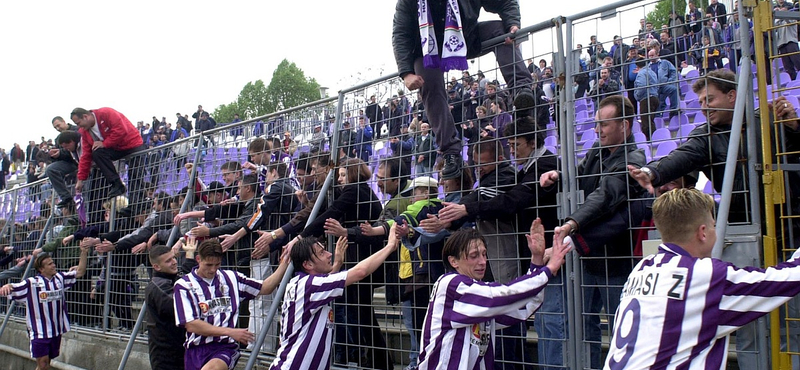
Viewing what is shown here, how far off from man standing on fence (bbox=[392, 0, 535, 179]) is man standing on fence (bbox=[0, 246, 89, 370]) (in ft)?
21.0

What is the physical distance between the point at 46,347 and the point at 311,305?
6140mm

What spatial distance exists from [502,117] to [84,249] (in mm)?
7193

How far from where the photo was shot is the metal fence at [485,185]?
12.7 ft

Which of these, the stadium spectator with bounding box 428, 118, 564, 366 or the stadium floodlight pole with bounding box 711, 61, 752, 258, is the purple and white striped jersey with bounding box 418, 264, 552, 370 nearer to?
the stadium spectator with bounding box 428, 118, 564, 366

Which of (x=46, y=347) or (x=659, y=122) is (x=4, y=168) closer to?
(x=46, y=347)

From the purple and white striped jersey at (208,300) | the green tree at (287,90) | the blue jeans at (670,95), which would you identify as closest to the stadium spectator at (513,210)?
the blue jeans at (670,95)

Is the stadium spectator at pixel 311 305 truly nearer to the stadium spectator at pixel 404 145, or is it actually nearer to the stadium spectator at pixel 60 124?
the stadium spectator at pixel 404 145

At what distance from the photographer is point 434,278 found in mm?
5273

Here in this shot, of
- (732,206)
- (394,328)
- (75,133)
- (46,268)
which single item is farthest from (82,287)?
(732,206)

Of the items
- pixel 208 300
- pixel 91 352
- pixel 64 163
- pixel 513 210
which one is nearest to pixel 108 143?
pixel 64 163

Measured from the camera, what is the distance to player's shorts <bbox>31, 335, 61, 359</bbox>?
946cm

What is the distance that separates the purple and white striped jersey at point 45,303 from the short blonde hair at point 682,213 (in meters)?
8.93

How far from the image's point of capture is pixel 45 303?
9.66 m

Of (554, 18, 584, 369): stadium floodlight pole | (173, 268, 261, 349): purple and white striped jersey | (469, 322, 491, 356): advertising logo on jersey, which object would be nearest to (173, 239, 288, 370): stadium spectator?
(173, 268, 261, 349): purple and white striped jersey
